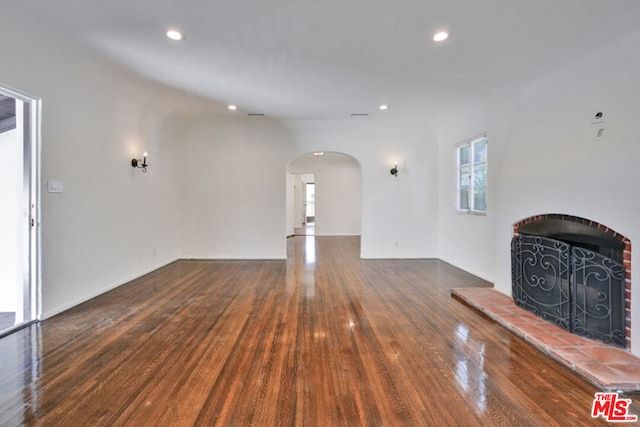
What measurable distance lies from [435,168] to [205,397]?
5.63 meters

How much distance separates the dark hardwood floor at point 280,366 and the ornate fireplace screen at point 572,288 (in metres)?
0.57

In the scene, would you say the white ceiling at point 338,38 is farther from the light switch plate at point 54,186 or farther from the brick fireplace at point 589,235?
the brick fireplace at point 589,235

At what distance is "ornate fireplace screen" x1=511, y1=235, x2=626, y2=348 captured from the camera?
7.98ft

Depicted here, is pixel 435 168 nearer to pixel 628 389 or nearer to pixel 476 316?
pixel 476 316

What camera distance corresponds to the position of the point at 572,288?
2713 millimetres

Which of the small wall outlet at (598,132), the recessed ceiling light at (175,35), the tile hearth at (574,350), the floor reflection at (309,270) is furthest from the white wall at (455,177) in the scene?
the recessed ceiling light at (175,35)

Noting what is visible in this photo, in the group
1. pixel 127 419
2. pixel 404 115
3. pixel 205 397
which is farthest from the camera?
pixel 404 115

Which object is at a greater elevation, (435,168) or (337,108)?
(337,108)

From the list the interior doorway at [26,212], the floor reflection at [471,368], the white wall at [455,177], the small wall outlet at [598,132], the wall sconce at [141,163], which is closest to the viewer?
the floor reflection at [471,368]

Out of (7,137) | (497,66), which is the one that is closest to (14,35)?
(7,137)

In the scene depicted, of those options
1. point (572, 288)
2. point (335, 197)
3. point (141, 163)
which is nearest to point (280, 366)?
point (572, 288)

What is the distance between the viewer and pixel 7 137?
3.44 metres

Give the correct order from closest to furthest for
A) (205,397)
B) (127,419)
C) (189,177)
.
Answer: (127,419), (205,397), (189,177)

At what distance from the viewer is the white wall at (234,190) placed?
19.8ft
